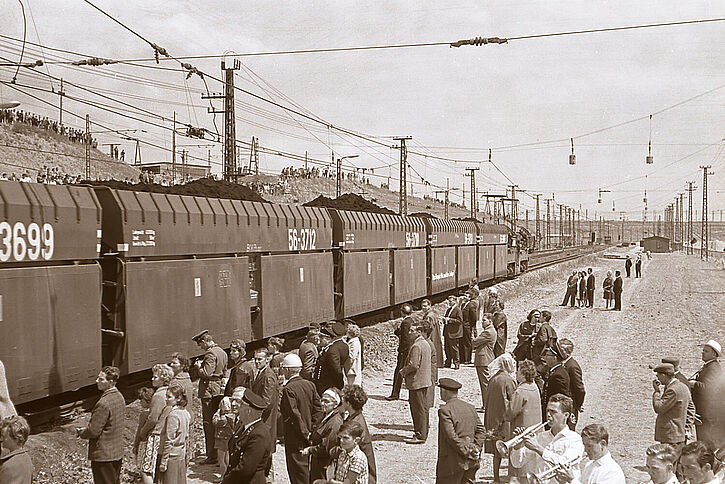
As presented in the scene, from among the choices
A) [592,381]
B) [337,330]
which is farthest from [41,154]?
[337,330]

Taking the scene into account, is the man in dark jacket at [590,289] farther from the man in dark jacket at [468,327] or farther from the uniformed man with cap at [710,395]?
the uniformed man with cap at [710,395]

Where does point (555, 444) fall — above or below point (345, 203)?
below

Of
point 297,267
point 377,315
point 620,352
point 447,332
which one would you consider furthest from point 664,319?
point 297,267

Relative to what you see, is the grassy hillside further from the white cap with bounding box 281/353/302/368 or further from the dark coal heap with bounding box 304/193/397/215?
the white cap with bounding box 281/353/302/368

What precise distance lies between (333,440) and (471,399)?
7.54m

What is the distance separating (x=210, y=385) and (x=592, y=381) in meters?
9.67

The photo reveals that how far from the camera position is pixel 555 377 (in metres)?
9.86

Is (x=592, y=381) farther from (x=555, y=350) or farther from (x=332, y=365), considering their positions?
(x=332, y=365)

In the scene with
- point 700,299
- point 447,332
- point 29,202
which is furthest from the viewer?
point 700,299

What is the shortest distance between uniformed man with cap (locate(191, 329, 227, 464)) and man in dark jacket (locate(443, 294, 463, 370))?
311 inches

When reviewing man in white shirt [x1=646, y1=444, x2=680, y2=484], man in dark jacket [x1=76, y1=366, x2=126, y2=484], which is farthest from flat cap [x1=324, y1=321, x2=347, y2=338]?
man in white shirt [x1=646, y1=444, x2=680, y2=484]

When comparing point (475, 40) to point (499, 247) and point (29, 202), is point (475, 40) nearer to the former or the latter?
point (29, 202)

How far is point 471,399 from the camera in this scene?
1399 centimetres

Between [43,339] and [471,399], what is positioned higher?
[43,339]
